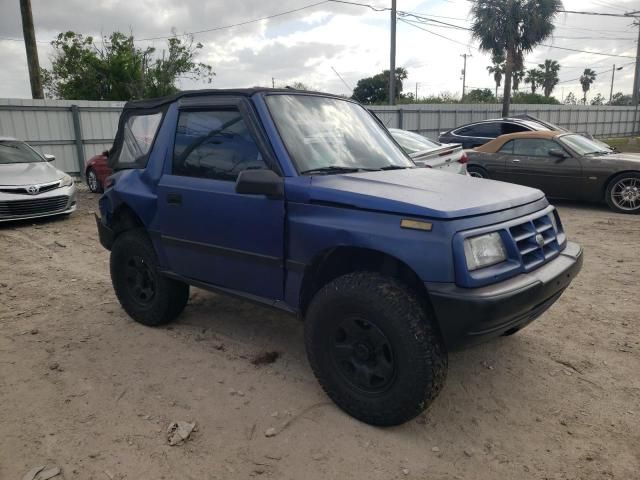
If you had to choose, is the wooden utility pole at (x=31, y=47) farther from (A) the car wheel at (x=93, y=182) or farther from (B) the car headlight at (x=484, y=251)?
(B) the car headlight at (x=484, y=251)

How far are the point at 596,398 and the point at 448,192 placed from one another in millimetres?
1603

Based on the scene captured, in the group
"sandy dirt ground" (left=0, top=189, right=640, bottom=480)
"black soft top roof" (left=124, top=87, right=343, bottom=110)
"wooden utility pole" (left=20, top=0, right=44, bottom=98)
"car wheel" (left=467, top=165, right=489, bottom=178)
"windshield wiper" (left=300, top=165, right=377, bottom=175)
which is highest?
"wooden utility pole" (left=20, top=0, right=44, bottom=98)

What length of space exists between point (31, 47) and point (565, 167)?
15.1 metres


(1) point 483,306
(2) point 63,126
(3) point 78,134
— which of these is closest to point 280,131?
(1) point 483,306

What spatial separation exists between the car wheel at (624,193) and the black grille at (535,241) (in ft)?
21.3

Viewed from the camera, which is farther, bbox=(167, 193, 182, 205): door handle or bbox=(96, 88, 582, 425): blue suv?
bbox=(167, 193, 182, 205): door handle

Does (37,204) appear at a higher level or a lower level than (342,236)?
lower

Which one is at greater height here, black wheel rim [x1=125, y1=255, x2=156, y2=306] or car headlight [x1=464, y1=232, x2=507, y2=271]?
car headlight [x1=464, y1=232, x2=507, y2=271]

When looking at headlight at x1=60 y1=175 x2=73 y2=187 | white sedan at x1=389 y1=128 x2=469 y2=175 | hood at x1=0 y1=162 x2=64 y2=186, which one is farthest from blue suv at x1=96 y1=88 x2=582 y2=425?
headlight at x1=60 y1=175 x2=73 y2=187

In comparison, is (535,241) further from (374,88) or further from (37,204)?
(374,88)

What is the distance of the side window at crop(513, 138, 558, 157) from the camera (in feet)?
30.1

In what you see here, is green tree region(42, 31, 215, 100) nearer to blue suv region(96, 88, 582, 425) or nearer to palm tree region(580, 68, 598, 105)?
blue suv region(96, 88, 582, 425)

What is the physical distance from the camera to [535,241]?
2.85 metres

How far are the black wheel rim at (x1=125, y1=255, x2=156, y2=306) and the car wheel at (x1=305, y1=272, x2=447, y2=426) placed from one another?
1828mm
